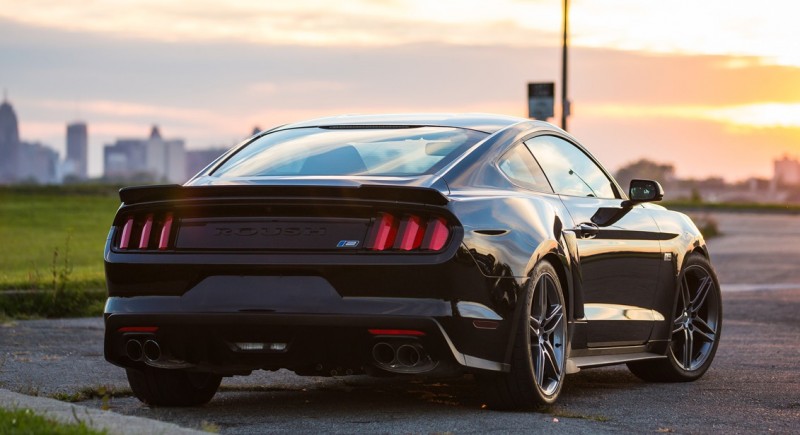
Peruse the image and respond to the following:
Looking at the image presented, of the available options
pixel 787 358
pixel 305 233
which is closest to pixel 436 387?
pixel 305 233

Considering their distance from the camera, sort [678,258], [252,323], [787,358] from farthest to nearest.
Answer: [787,358] < [678,258] < [252,323]

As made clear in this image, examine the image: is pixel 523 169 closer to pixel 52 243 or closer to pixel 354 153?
pixel 354 153

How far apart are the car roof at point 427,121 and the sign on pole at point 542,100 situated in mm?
Answer: 14941

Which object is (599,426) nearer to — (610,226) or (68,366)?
(610,226)

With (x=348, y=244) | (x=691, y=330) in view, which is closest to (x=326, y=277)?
(x=348, y=244)

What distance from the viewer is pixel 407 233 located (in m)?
6.29

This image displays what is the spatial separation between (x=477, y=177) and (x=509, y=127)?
0.74 metres

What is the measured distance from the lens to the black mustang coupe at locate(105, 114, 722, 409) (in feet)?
20.6

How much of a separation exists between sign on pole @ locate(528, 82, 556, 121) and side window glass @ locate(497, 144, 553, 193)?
15245 mm

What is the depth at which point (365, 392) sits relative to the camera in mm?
7957

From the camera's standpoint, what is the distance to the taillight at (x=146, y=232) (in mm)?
6617

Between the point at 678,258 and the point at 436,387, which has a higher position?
the point at 678,258

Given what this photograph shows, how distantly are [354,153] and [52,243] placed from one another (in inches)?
953

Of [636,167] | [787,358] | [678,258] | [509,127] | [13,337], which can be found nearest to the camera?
[509,127]
